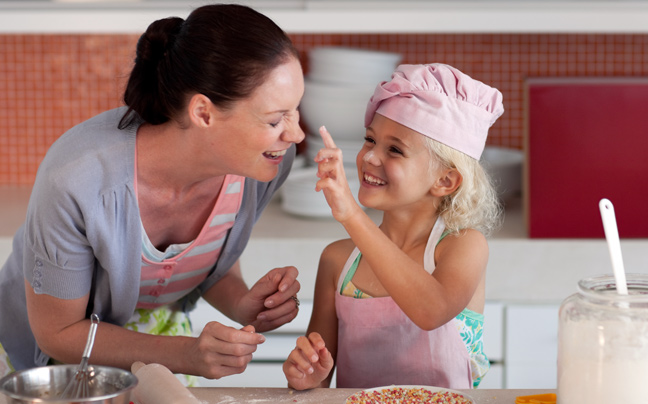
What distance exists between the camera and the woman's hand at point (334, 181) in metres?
1.27

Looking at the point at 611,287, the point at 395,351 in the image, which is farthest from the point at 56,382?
the point at 611,287

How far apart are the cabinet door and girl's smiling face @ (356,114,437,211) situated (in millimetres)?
1014

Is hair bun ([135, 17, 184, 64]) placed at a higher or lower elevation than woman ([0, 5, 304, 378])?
higher

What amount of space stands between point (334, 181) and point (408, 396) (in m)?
0.34

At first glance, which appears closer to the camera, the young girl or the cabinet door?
the young girl

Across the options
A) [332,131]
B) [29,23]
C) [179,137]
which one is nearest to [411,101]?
[179,137]

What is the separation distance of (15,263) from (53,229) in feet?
0.95

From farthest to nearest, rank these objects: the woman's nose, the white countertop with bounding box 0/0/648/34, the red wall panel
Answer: the white countertop with bounding box 0/0/648/34, the red wall panel, the woman's nose

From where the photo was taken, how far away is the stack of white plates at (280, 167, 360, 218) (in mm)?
2475

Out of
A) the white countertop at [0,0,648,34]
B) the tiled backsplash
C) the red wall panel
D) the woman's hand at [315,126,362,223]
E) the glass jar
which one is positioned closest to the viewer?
the glass jar

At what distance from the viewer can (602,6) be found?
96.3 inches

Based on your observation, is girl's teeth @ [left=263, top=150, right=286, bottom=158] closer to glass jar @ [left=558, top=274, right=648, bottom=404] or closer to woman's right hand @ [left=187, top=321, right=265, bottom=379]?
woman's right hand @ [left=187, top=321, right=265, bottom=379]

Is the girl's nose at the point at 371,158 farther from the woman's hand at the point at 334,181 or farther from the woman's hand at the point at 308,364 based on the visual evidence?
the woman's hand at the point at 308,364

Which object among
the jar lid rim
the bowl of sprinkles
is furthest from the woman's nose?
the jar lid rim
